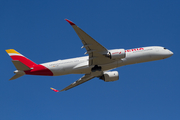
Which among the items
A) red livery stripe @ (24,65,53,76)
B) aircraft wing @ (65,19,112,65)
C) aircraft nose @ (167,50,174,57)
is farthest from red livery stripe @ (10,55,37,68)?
aircraft nose @ (167,50,174,57)

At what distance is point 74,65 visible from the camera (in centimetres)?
3772

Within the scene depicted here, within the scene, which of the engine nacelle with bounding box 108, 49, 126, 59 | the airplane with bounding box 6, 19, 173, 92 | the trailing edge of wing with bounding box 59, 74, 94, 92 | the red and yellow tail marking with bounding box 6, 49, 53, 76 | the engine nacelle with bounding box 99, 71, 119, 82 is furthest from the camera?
the trailing edge of wing with bounding box 59, 74, 94, 92

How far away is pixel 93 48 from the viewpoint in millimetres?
34219

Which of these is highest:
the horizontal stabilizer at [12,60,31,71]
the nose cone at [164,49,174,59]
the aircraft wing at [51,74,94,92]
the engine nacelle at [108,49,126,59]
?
the nose cone at [164,49,174,59]

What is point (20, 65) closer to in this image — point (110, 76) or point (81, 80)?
point (81, 80)

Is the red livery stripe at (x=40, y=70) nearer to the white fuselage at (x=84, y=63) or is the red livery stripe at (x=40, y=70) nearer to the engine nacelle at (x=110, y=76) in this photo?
the white fuselage at (x=84, y=63)

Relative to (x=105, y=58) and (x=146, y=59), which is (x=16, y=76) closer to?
(x=105, y=58)

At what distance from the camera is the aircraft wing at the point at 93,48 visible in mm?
31109

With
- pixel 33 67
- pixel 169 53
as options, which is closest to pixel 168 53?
pixel 169 53

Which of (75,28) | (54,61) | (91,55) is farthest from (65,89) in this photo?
(75,28)

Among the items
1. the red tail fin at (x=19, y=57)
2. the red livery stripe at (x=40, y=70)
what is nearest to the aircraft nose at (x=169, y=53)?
the red livery stripe at (x=40, y=70)

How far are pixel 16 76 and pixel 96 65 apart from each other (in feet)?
39.7

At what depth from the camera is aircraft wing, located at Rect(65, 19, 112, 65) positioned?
31109 mm

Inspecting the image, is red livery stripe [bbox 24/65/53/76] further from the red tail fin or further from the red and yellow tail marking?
the red tail fin
